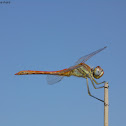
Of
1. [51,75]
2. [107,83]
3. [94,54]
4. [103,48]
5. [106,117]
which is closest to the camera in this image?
[106,117]

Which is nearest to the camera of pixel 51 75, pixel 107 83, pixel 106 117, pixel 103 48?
pixel 106 117

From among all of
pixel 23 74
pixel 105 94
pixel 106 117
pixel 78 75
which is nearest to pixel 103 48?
pixel 78 75

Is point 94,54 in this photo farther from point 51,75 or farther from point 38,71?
point 38,71

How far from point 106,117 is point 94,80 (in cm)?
207

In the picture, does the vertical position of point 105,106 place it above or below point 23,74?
below

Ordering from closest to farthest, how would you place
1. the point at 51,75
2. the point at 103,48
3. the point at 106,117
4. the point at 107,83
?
the point at 106,117 → the point at 107,83 → the point at 103,48 → the point at 51,75

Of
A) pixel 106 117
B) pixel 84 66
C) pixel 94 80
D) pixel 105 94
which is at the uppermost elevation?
pixel 84 66

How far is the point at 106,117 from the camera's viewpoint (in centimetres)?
545

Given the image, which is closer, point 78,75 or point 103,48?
point 103,48

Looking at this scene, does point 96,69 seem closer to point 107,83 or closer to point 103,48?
point 103,48

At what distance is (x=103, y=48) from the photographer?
7141 millimetres

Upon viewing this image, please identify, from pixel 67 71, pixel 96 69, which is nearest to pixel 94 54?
pixel 96 69

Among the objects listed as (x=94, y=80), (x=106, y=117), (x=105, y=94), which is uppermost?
(x=94, y=80)

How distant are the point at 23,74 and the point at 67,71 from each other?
63.6 inches
